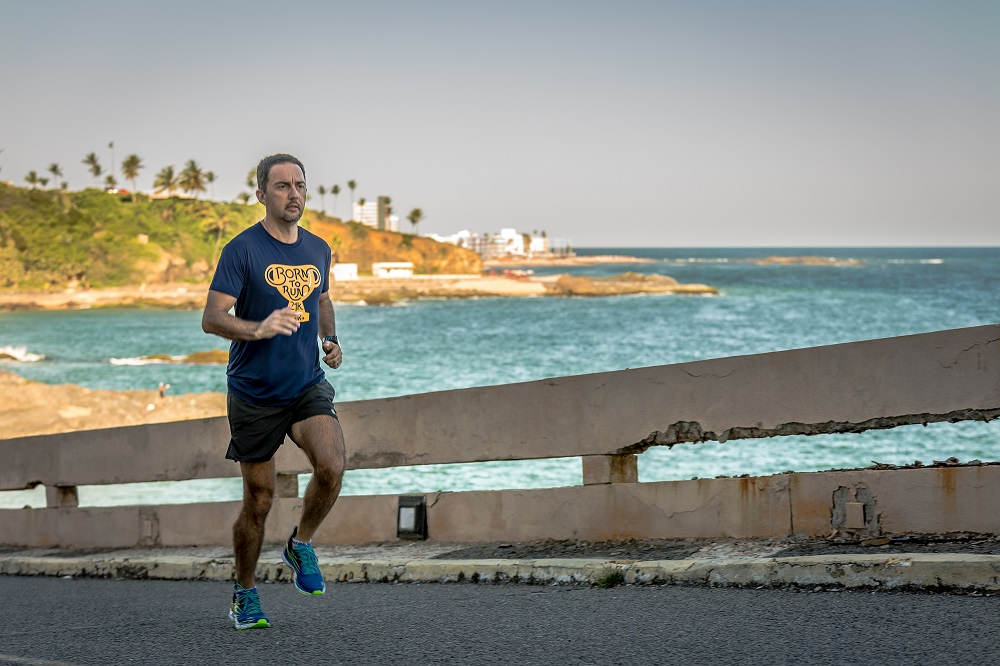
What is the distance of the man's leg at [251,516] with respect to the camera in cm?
573

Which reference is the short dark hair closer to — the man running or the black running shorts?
the man running

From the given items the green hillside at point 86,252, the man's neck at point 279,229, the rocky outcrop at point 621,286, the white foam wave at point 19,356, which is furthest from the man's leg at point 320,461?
the green hillside at point 86,252

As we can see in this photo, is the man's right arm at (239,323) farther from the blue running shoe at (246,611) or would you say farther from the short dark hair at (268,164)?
the blue running shoe at (246,611)

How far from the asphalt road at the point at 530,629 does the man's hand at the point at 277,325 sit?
1360mm

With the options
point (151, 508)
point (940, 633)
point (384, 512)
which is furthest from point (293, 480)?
point (940, 633)

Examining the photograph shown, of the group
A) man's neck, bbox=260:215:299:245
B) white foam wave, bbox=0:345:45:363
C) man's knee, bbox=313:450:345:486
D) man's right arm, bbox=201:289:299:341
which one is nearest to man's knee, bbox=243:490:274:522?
man's knee, bbox=313:450:345:486

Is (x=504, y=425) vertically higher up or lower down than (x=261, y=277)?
lower down

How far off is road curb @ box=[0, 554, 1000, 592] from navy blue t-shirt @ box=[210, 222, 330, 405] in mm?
1644

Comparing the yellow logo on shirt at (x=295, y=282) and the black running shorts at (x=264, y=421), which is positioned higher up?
the yellow logo on shirt at (x=295, y=282)

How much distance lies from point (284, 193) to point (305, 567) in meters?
1.74

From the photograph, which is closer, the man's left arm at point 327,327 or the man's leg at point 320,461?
the man's leg at point 320,461

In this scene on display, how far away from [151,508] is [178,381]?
271 ft

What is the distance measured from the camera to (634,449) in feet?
22.5

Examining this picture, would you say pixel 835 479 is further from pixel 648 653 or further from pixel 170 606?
pixel 170 606
